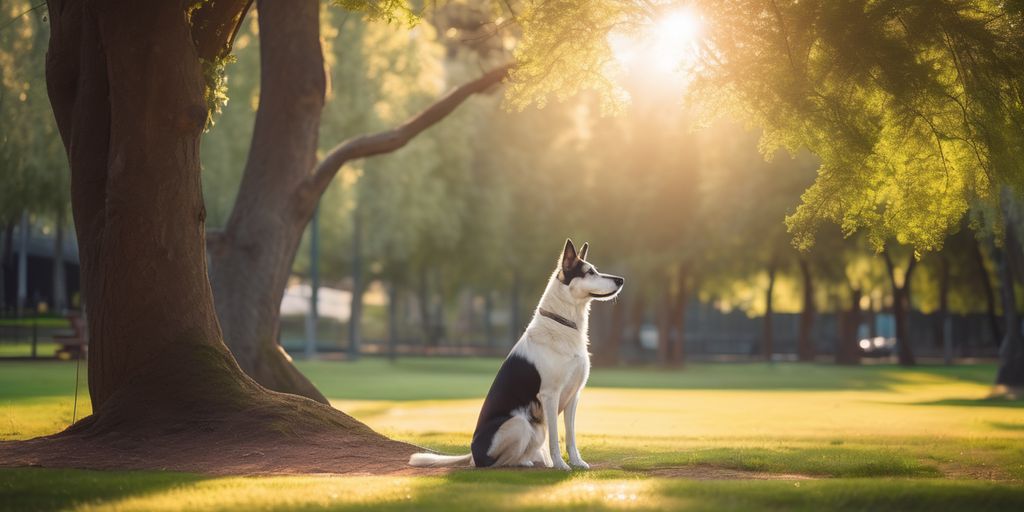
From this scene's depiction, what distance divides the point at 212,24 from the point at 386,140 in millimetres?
6141

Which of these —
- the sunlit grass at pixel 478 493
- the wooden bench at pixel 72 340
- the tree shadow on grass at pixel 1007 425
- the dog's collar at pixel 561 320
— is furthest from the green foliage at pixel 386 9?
the wooden bench at pixel 72 340

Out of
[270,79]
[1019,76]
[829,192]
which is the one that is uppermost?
[270,79]

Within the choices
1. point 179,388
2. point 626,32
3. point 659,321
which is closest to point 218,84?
point 179,388

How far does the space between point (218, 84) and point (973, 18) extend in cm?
1046

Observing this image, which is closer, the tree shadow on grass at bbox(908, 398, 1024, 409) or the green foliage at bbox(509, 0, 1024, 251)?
the green foliage at bbox(509, 0, 1024, 251)

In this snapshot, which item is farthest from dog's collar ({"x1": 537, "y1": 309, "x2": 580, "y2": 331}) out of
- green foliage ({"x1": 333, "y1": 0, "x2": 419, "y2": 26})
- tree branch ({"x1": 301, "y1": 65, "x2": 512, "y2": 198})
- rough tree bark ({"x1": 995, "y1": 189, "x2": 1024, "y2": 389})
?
rough tree bark ({"x1": 995, "y1": 189, "x2": 1024, "y2": 389})

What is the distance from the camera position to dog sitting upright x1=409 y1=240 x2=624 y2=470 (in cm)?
1391

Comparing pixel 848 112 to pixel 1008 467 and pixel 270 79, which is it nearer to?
pixel 1008 467

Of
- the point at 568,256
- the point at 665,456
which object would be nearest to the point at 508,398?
the point at 568,256

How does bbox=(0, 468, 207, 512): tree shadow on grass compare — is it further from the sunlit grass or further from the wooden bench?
the wooden bench

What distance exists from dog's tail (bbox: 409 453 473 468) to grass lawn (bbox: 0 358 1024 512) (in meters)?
0.81

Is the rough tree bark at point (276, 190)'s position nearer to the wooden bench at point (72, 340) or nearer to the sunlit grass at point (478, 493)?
the sunlit grass at point (478, 493)

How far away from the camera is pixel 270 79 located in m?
24.5

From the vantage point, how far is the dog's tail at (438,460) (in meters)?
14.6
